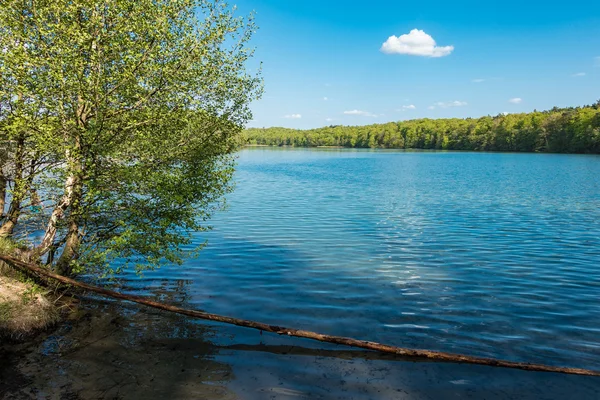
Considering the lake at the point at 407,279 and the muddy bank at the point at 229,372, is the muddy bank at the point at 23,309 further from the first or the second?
the lake at the point at 407,279

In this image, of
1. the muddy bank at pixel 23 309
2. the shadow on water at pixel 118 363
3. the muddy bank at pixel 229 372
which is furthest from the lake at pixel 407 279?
the muddy bank at pixel 23 309

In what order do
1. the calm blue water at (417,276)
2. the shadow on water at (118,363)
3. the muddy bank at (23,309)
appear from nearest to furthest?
the shadow on water at (118,363)
the muddy bank at (23,309)
the calm blue water at (417,276)

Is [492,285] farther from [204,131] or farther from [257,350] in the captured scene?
[204,131]

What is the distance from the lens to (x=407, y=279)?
2158 centimetres

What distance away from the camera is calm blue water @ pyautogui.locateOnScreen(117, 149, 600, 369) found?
1538 centimetres

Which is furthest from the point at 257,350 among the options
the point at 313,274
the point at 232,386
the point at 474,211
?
the point at 474,211

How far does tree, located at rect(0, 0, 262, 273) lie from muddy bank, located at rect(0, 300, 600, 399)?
11.3 ft

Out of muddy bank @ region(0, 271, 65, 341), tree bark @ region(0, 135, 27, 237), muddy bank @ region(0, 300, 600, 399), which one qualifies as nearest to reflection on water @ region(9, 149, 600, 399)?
muddy bank @ region(0, 300, 600, 399)

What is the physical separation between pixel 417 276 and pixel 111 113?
16.9 meters

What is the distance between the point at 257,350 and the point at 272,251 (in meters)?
12.9

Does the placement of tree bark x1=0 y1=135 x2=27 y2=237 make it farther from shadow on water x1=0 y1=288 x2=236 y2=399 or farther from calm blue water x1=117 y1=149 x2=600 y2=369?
calm blue water x1=117 y1=149 x2=600 y2=369

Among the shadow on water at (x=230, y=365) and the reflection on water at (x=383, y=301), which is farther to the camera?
the reflection on water at (x=383, y=301)

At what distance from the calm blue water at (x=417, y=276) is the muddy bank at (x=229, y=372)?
1.38m

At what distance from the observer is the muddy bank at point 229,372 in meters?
11.5
